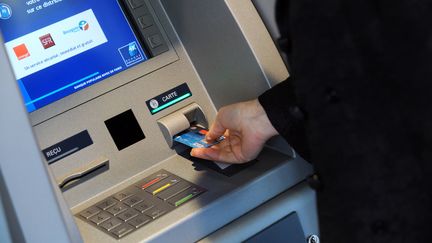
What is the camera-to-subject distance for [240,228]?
1.64 meters

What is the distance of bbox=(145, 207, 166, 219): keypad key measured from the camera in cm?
159

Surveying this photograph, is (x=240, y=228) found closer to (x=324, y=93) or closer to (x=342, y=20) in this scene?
Result: (x=324, y=93)

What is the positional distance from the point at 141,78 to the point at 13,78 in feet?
1.93

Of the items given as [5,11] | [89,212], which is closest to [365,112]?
[89,212]

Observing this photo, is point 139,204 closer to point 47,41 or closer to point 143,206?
point 143,206

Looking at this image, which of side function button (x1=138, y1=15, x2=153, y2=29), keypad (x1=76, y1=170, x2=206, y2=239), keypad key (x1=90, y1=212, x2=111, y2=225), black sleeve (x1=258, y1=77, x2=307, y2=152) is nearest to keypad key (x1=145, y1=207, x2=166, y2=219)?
keypad (x1=76, y1=170, x2=206, y2=239)

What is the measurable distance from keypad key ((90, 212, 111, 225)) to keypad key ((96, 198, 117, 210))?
31mm

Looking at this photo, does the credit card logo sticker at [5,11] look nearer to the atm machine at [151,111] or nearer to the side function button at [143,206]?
the atm machine at [151,111]

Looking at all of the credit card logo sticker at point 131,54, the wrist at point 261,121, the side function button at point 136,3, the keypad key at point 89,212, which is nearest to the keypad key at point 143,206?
the keypad key at point 89,212

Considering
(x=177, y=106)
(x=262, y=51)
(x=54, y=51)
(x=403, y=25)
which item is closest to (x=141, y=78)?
(x=177, y=106)

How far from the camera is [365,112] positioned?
130 centimetres

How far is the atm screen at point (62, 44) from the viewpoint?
1.77m

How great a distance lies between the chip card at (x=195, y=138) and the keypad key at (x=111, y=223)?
0.29 meters

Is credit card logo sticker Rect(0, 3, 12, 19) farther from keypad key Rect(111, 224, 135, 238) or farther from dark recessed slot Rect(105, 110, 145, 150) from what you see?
keypad key Rect(111, 224, 135, 238)
